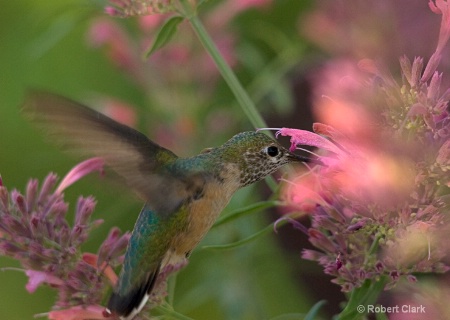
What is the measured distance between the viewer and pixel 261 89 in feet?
8.25

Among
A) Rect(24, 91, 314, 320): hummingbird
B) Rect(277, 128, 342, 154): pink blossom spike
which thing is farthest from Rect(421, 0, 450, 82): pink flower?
Rect(24, 91, 314, 320): hummingbird

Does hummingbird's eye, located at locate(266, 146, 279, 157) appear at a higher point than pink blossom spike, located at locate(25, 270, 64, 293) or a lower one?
higher

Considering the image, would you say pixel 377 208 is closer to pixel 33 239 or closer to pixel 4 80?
pixel 33 239

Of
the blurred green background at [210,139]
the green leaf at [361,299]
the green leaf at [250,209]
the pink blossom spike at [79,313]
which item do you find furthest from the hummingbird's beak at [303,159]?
the pink blossom spike at [79,313]

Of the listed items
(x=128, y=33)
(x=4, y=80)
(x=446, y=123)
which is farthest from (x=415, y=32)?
(x=4, y=80)

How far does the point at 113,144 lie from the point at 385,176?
56 centimetres

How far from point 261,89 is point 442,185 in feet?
3.83

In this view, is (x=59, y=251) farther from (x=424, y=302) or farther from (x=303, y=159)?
(x=424, y=302)

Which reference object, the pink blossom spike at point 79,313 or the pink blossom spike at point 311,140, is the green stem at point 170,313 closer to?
the pink blossom spike at point 79,313

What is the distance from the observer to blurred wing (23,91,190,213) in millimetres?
1500

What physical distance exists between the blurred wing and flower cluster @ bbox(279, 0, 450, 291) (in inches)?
12.3

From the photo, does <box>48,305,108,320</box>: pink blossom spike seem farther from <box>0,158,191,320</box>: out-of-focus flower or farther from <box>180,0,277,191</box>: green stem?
<box>180,0,277,191</box>: green stem

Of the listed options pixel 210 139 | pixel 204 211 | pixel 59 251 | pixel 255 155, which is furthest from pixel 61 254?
pixel 210 139

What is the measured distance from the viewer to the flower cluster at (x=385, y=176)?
1.39 metres
